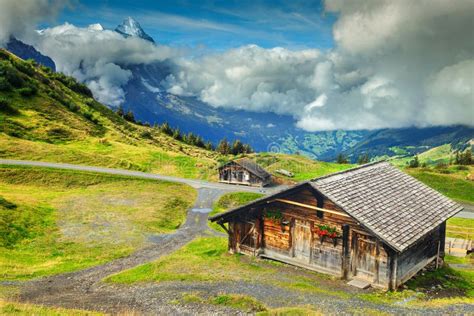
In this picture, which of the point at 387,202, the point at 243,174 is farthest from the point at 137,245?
the point at 243,174

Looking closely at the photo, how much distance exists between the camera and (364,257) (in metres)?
26.4

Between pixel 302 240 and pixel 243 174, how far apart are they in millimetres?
53624

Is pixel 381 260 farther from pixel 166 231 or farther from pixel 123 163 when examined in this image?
pixel 123 163

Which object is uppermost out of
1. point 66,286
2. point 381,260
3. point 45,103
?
point 45,103

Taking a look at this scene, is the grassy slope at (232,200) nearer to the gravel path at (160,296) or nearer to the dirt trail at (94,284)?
the dirt trail at (94,284)

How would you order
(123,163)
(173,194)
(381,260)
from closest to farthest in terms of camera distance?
(381,260) < (173,194) < (123,163)

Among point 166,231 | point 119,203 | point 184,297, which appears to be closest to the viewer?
point 184,297

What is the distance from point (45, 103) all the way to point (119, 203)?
211ft

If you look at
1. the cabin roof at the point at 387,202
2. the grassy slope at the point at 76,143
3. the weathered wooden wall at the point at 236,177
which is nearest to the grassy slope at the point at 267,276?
the cabin roof at the point at 387,202

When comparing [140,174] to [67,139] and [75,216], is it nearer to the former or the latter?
[67,139]

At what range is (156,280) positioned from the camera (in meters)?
26.8

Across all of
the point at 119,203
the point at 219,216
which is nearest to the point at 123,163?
the point at 119,203

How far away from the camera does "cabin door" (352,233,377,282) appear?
85.6 ft

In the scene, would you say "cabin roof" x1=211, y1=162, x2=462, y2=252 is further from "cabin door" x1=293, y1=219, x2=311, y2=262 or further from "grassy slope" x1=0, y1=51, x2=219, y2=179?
"grassy slope" x1=0, y1=51, x2=219, y2=179
